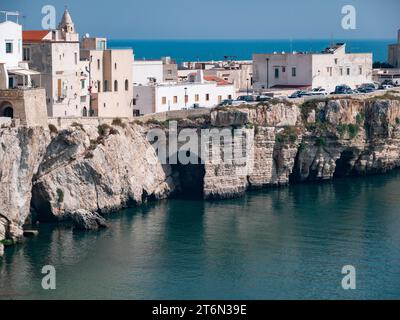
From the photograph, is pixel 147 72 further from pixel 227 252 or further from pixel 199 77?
pixel 227 252

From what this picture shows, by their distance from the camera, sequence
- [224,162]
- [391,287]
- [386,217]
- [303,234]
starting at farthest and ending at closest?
[224,162] → [386,217] → [303,234] → [391,287]

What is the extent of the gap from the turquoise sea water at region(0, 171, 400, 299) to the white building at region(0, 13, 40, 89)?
9604 mm

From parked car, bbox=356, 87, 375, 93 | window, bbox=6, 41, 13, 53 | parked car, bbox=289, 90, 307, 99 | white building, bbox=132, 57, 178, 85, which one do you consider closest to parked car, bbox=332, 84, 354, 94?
parked car, bbox=356, 87, 375, 93

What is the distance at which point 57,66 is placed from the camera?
7800 cm

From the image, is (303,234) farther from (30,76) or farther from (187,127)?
(30,76)

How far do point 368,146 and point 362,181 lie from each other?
3130mm

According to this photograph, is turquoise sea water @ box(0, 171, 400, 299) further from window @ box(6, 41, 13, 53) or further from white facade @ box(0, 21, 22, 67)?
window @ box(6, 41, 13, 53)

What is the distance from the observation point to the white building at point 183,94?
279 ft

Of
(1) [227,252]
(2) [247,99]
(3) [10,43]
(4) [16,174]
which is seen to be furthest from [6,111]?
(2) [247,99]

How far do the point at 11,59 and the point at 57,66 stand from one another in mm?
3164

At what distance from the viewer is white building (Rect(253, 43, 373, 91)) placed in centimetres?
9525

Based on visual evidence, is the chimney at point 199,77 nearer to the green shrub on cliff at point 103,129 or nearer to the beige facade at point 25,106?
the green shrub on cliff at point 103,129
